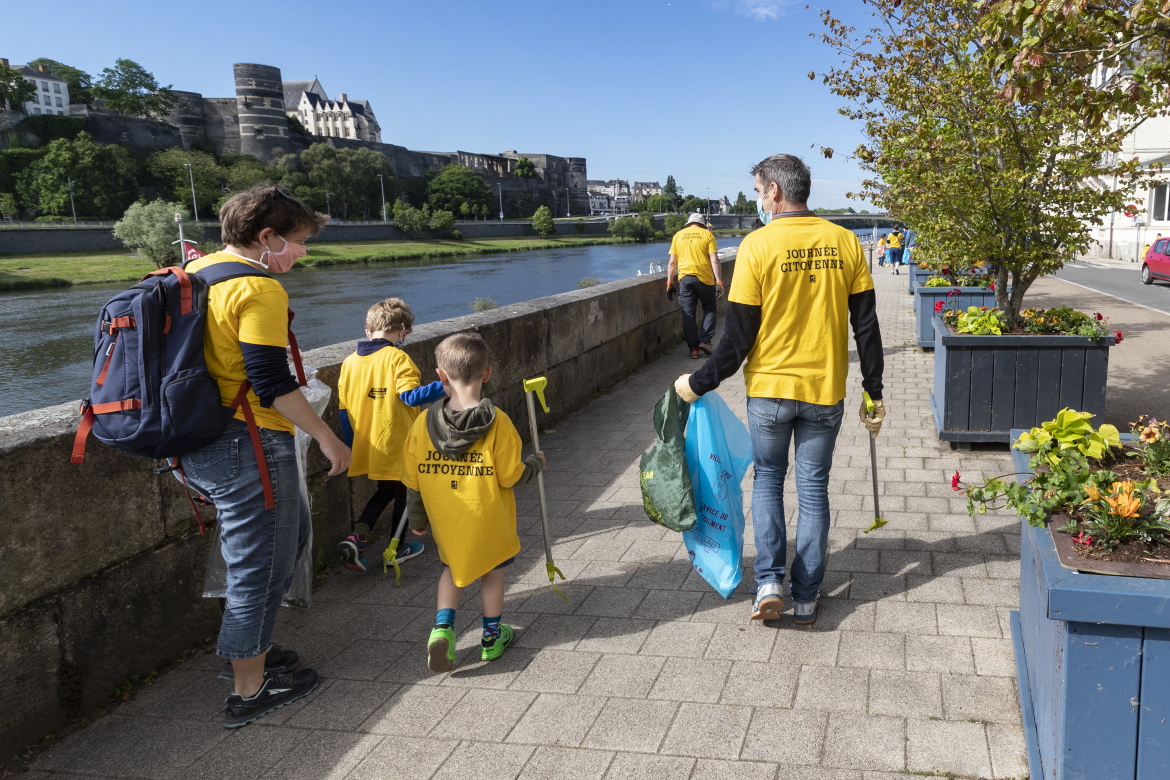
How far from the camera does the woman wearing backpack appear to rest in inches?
103

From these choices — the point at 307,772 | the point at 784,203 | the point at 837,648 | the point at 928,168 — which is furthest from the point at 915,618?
the point at 928,168

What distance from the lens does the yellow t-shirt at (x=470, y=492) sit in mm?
3164

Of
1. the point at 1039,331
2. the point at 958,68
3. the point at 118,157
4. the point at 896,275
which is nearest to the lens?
the point at 1039,331

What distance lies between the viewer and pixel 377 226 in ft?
303

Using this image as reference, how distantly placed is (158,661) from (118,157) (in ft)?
321

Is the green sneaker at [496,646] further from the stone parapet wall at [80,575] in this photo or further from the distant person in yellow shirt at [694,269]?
the distant person in yellow shirt at [694,269]

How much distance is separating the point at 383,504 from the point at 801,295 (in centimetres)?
225

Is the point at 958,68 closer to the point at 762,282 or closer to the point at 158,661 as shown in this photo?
the point at 762,282

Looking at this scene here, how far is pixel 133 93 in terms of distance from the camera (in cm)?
10900

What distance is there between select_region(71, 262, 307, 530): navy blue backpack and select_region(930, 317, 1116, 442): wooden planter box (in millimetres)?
4754

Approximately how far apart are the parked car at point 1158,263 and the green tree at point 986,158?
711 inches

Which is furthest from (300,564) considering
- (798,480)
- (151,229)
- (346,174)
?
(346,174)

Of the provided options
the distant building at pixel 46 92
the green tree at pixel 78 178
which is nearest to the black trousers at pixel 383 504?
the green tree at pixel 78 178

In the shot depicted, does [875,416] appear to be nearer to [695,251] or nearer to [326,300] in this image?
[695,251]
